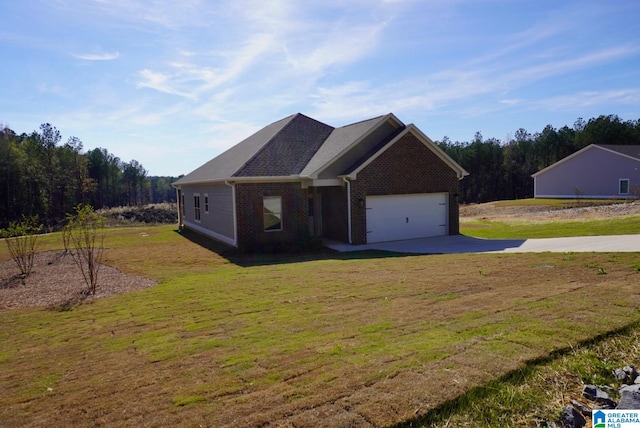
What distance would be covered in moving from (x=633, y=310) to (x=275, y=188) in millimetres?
13619

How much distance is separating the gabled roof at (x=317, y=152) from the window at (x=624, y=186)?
94.5 ft

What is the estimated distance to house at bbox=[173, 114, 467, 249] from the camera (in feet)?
58.3

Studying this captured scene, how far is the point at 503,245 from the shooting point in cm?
1591

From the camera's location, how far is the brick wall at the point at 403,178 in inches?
706

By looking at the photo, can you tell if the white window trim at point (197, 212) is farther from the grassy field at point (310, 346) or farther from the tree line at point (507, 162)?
the tree line at point (507, 162)

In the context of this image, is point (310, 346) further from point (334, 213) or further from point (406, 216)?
point (406, 216)

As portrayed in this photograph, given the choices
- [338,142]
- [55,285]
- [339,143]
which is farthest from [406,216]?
[55,285]

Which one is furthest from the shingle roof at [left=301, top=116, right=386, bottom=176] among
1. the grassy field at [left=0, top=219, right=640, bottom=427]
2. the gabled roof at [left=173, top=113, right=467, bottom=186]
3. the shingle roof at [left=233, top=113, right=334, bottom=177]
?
the grassy field at [left=0, top=219, right=640, bottom=427]

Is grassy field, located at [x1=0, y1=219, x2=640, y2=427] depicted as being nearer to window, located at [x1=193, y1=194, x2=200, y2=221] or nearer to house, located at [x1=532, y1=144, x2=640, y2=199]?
window, located at [x1=193, y1=194, x2=200, y2=221]

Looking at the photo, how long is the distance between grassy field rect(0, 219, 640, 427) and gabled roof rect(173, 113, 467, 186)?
8.63m

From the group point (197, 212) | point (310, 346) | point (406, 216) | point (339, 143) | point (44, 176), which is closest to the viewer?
point (310, 346)

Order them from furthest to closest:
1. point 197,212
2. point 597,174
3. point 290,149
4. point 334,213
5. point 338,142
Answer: point 597,174 < point 197,212 < point 290,149 < point 338,142 < point 334,213

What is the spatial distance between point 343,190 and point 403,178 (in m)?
2.68

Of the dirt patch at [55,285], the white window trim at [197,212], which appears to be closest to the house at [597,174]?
the white window trim at [197,212]
